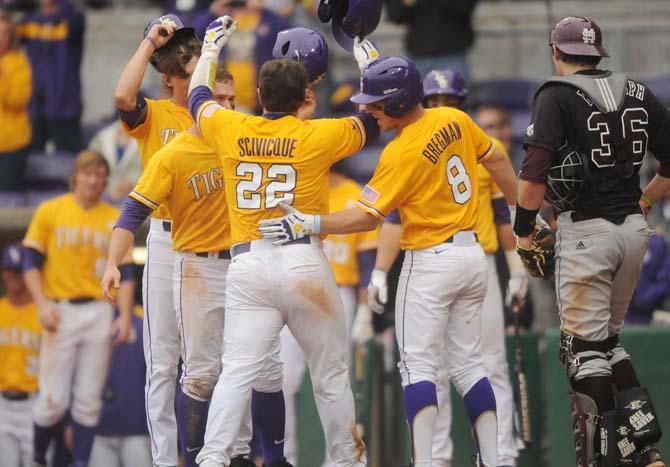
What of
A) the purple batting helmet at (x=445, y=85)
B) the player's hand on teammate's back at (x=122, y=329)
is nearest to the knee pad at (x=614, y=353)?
the purple batting helmet at (x=445, y=85)

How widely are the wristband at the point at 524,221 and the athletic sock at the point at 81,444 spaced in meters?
4.57

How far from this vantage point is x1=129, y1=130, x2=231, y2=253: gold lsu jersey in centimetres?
681

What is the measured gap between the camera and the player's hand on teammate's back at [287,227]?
249 inches

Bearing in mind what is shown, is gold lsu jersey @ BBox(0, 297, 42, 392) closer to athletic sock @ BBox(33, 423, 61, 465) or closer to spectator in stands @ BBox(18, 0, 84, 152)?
athletic sock @ BBox(33, 423, 61, 465)

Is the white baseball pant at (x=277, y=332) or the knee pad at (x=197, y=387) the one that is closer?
the white baseball pant at (x=277, y=332)

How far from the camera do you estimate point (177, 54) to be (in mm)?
7227

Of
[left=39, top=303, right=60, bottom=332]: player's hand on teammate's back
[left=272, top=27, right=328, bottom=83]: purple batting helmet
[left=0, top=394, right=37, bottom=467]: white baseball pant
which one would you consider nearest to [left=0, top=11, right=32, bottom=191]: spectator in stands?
[left=0, top=394, right=37, bottom=467]: white baseball pant

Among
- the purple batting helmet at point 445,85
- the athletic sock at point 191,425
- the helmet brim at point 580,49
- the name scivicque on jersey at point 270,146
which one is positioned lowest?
the athletic sock at point 191,425

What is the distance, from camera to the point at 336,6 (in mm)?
7211

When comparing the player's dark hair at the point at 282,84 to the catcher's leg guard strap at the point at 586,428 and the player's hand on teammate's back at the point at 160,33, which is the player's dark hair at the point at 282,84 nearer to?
the player's hand on teammate's back at the point at 160,33

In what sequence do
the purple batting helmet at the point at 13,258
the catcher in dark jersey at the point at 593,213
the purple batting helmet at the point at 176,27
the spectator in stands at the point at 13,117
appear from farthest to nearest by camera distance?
1. the spectator in stands at the point at 13,117
2. the purple batting helmet at the point at 13,258
3. the purple batting helmet at the point at 176,27
4. the catcher in dark jersey at the point at 593,213

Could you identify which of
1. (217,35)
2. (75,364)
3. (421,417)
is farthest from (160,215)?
(75,364)

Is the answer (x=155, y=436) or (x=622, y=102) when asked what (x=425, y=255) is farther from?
(x=155, y=436)

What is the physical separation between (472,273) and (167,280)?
1711 mm
